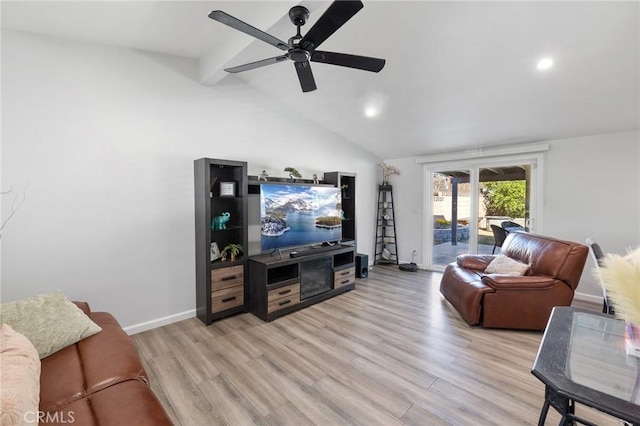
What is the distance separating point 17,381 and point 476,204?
5.38 m

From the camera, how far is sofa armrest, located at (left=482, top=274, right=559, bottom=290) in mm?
2777

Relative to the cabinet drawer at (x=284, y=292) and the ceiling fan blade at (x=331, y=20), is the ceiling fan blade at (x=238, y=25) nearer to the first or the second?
the ceiling fan blade at (x=331, y=20)

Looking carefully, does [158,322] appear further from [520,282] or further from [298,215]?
[520,282]

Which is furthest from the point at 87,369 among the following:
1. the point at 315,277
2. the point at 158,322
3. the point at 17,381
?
the point at 315,277

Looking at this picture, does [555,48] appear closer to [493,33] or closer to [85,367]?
[493,33]

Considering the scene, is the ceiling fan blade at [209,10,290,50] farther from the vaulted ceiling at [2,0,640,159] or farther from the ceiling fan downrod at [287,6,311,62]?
the vaulted ceiling at [2,0,640,159]

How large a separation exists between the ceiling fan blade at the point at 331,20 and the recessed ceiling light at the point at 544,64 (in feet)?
6.93

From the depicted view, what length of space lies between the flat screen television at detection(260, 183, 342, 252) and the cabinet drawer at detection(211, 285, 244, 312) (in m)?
0.57

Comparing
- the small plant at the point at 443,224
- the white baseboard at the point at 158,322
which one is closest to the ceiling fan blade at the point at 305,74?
the white baseboard at the point at 158,322

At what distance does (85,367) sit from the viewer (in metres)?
1.50

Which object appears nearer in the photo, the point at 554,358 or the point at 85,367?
the point at 554,358

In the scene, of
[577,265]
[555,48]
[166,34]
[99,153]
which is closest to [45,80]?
[99,153]

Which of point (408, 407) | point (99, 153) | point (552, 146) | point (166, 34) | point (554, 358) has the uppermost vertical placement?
point (166, 34)

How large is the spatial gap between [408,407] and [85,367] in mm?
1921
